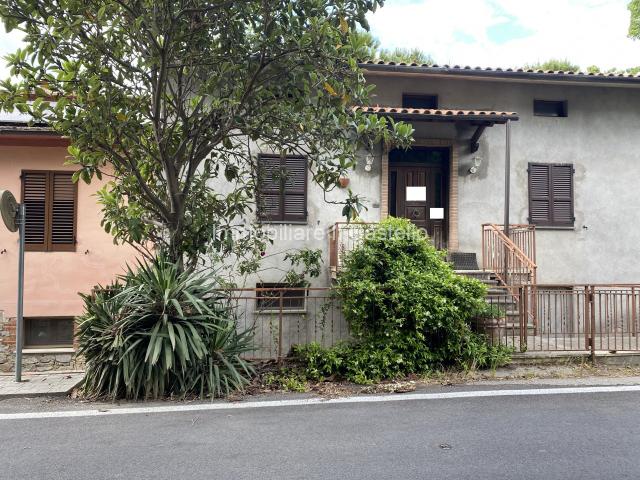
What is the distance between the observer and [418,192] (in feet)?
36.3

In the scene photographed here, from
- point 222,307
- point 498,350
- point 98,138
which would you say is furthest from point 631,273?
point 98,138

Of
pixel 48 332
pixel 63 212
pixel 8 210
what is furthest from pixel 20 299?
pixel 63 212

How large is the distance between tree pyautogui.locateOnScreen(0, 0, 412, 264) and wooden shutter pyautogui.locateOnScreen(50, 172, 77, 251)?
281 centimetres

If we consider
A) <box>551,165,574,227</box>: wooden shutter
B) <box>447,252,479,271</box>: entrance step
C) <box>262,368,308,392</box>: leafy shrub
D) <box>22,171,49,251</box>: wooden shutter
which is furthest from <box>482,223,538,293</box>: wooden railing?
<box>22,171,49,251</box>: wooden shutter

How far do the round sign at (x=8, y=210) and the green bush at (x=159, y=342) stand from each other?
192cm

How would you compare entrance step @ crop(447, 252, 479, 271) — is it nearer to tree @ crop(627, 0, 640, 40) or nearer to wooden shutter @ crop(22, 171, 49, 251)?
wooden shutter @ crop(22, 171, 49, 251)

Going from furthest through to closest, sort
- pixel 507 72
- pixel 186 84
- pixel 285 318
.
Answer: pixel 507 72, pixel 285 318, pixel 186 84

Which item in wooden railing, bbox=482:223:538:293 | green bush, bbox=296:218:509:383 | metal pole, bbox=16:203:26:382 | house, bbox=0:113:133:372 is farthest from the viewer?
house, bbox=0:113:133:372

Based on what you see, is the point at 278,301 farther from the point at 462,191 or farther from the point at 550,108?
the point at 550,108

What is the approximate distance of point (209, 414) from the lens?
5191mm

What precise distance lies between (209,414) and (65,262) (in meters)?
5.83

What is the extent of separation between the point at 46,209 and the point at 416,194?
26.2 ft

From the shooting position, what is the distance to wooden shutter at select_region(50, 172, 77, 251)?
368 inches

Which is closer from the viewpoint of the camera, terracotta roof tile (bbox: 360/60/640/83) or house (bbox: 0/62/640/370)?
house (bbox: 0/62/640/370)
